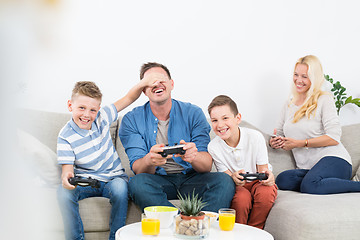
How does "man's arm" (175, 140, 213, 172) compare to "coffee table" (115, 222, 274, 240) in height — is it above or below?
above

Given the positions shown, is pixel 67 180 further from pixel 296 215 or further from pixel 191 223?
pixel 296 215

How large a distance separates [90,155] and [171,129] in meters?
0.45

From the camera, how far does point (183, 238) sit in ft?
4.31

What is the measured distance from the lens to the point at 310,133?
2.44m

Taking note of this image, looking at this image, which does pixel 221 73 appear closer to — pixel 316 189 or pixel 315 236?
pixel 316 189

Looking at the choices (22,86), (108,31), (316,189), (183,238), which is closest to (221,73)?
(108,31)

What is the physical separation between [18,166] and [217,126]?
5.92 feet

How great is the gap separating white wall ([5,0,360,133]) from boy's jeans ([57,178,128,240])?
0.75 meters

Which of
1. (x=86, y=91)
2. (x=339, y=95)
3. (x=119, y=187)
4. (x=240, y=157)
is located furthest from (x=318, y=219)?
(x=339, y=95)

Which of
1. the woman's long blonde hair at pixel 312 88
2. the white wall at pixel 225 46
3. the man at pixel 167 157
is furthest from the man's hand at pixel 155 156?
the woman's long blonde hair at pixel 312 88

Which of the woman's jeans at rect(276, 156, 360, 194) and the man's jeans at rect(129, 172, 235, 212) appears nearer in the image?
the man's jeans at rect(129, 172, 235, 212)

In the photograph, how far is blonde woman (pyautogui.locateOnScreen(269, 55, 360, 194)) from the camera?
228 cm

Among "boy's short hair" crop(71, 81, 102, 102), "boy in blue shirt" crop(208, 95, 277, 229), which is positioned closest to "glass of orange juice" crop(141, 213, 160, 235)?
"boy in blue shirt" crop(208, 95, 277, 229)

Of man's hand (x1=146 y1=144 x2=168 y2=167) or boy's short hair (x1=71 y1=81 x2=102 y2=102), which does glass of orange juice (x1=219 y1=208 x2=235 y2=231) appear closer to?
man's hand (x1=146 y1=144 x2=168 y2=167)
